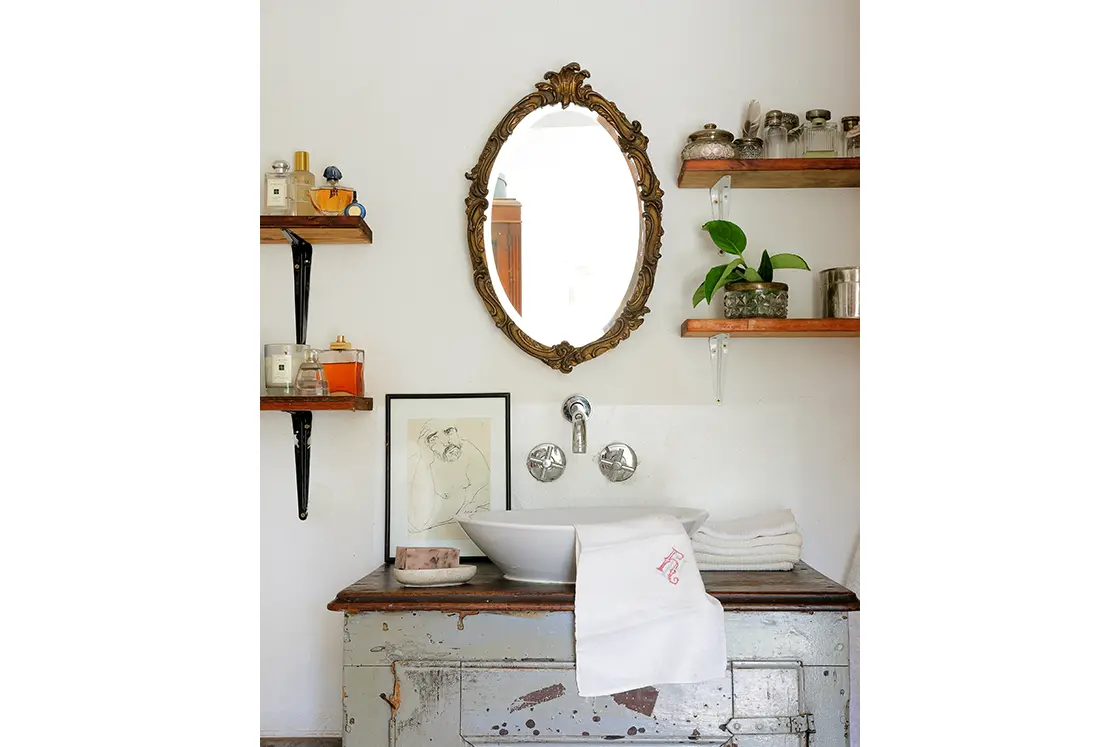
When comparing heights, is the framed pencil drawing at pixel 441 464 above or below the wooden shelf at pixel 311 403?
below

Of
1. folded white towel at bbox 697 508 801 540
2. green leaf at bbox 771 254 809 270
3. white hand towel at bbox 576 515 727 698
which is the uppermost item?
green leaf at bbox 771 254 809 270

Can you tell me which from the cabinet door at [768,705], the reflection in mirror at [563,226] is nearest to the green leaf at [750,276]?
the reflection in mirror at [563,226]

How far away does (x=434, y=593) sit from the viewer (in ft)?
5.24

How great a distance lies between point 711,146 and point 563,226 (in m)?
0.39

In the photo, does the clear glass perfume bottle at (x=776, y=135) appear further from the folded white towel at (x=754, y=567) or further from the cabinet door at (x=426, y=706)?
the cabinet door at (x=426, y=706)

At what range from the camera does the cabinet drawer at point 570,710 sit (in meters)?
1.52

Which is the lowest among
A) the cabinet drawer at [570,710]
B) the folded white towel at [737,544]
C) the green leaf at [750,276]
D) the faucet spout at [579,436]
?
the cabinet drawer at [570,710]

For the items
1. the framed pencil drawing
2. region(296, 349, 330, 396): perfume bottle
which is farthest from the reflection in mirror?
region(296, 349, 330, 396): perfume bottle

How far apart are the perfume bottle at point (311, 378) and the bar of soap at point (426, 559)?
0.42 meters

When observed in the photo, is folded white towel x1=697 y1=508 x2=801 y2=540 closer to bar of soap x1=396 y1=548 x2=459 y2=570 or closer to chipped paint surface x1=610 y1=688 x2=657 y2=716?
chipped paint surface x1=610 y1=688 x2=657 y2=716

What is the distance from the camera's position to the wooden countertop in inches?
61.3

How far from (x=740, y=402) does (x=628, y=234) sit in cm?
47

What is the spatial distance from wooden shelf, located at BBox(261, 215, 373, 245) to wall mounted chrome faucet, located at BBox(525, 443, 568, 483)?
24.8 inches
